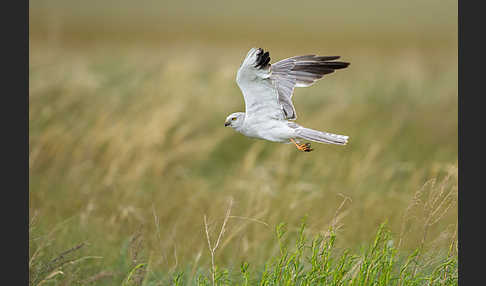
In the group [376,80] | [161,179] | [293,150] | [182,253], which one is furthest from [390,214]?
[376,80]

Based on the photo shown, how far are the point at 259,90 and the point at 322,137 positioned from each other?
0.47 metres

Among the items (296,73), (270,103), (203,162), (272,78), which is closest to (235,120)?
(270,103)

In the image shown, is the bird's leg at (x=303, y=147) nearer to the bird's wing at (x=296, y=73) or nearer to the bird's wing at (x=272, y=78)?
the bird's wing at (x=272, y=78)

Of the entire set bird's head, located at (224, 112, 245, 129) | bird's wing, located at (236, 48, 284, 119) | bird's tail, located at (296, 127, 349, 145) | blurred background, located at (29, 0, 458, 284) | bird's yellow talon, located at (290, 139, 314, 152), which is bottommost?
blurred background, located at (29, 0, 458, 284)

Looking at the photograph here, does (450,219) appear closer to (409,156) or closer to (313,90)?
(409,156)

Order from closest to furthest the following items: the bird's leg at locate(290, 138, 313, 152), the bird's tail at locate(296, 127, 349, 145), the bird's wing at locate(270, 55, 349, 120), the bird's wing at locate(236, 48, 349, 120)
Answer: the bird's tail at locate(296, 127, 349, 145) → the bird's leg at locate(290, 138, 313, 152) → the bird's wing at locate(236, 48, 349, 120) → the bird's wing at locate(270, 55, 349, 120)

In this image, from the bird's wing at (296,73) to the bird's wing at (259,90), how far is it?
0.26 m

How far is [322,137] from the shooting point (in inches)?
91.4

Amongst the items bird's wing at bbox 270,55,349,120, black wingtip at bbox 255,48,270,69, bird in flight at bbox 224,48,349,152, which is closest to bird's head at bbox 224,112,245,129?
bird in flight at bbox 224,48,349,152

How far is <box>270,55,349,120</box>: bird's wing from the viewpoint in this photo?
291 cm

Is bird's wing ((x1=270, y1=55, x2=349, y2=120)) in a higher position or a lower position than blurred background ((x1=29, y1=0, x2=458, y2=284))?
higher

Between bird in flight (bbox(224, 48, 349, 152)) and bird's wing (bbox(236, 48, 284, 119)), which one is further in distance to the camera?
bird's wing (bbox(236, 48, 284, 119))

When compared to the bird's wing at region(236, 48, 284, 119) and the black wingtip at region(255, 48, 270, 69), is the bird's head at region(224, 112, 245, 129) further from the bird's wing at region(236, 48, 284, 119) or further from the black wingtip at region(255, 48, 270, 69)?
the black wingtip at region(255, 48, 270, 69)

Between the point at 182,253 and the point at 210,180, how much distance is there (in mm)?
2444
